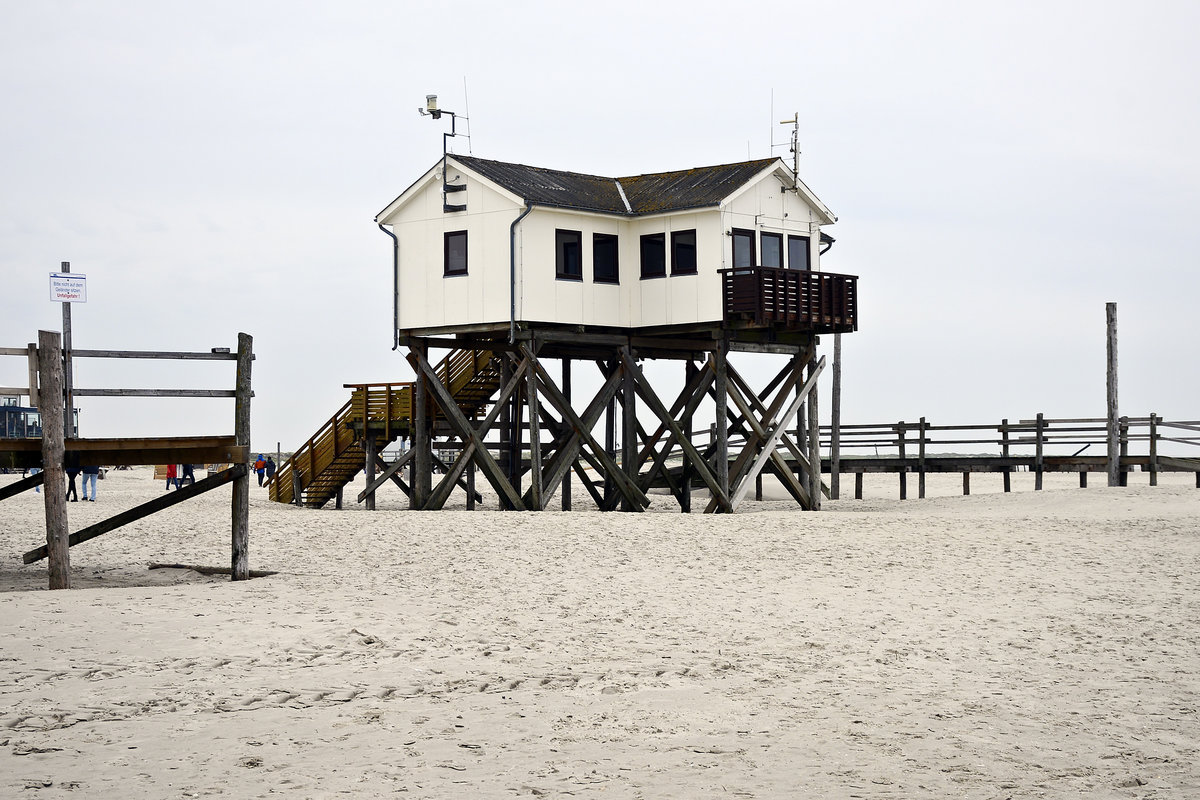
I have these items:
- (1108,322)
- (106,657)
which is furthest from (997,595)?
(1108,322)

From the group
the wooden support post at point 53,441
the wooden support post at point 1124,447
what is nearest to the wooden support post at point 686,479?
the wooden support post at point 1124,447

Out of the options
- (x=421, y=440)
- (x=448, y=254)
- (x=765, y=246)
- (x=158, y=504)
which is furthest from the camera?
(x=421, y=440)

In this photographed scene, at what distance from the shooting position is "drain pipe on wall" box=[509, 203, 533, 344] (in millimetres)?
Result: 27623

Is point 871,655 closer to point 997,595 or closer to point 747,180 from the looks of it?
point 997,595

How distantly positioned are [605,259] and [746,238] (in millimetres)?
2989

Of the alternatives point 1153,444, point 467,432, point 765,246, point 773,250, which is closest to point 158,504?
point 467,432

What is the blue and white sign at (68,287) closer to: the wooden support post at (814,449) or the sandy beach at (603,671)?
the sandy beach at (603,671)

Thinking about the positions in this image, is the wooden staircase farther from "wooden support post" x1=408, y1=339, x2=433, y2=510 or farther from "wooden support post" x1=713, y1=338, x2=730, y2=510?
"wooden support post" x1=713, y1=338, x2=730, y2=510

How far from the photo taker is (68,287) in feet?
65.4

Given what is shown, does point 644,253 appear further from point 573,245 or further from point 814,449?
point 814,449

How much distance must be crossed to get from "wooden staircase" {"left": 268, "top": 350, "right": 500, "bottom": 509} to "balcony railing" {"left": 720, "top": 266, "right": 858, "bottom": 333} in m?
6.51

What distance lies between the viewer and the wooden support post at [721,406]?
2873 centimetres

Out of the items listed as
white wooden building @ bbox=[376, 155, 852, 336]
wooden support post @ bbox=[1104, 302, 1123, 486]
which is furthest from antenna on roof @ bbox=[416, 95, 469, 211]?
wooden support post @ bbox=[1104, 302, 1123, 486]

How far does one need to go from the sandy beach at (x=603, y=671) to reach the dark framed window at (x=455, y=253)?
9.42 meters
